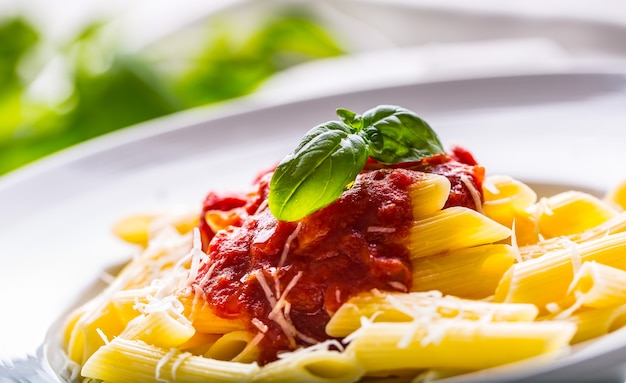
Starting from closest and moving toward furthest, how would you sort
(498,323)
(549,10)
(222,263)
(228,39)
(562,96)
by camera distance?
(498,323), (222,263), (562,96), (228,39), (549,10)

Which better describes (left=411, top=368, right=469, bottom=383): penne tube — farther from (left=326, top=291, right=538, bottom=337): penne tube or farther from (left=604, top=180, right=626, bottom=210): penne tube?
(left=604, top=180, right=626, bottom=210): penne tube

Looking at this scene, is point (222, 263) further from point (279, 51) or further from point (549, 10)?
point (549, 10)

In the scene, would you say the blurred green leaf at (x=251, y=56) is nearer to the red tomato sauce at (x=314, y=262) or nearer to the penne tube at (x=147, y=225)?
the penne tube at (x=147, y=225)

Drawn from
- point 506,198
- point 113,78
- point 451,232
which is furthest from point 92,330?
point 113,78

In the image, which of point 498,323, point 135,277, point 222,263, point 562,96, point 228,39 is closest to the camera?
point 498,323

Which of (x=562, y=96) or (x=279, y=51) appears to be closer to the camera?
(x=562, y=96)

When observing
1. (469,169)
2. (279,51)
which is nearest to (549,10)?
(279,51)
